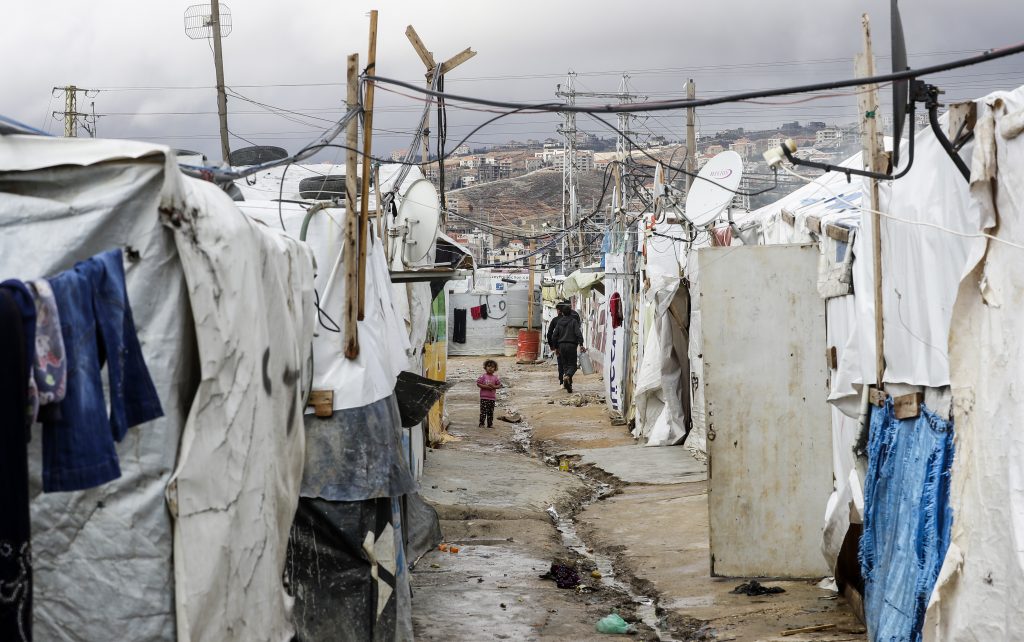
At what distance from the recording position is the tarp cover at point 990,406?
421 cm

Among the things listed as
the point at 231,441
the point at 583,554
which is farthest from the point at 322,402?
the point at 583,554

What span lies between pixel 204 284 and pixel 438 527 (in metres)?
6.65

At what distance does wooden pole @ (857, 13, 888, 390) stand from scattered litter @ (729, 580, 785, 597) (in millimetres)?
2769

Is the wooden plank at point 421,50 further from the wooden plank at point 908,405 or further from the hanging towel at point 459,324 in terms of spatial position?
the hanging towel at point 459,324

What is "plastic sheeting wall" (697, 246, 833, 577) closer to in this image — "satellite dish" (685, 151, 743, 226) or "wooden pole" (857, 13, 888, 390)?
"wooden pole" (857, 13, 888, 390)

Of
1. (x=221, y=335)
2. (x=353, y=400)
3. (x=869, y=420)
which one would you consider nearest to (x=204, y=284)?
(x=221, y=335)

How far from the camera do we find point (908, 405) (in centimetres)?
564

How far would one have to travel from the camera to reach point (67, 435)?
307 centimetres

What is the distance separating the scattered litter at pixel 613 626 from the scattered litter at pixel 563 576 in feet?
3.95

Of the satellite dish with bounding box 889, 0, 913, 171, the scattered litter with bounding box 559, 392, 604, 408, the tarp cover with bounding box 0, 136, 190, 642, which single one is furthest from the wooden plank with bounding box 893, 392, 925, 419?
the scattered litter with bounding box 559, 392, 604, 408

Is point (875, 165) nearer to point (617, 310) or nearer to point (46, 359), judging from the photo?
point (46, 359)

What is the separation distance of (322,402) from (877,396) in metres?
3.29

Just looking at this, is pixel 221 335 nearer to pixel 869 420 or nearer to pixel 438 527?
pixel 869 420

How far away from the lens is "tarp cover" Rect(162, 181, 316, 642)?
3701 millimetres
